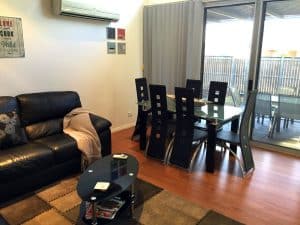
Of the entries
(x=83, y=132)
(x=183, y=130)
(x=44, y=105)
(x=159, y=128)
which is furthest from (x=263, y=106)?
(x=44, y=105)

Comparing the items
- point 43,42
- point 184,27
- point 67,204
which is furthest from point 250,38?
point 67,204

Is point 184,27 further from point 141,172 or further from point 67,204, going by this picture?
point 67,204

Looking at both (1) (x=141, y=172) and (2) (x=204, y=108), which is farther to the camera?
(2) (x=204, y=108)

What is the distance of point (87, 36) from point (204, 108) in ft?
7.14

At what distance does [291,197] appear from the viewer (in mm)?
2631

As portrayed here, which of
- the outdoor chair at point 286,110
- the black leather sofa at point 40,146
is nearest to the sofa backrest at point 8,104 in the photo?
the black leather sofa at point 40,146

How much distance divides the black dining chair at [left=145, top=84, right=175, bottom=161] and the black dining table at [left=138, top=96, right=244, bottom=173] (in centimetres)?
17

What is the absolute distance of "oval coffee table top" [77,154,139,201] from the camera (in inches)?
75.5

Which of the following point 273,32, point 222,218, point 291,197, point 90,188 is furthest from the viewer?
point 273,32

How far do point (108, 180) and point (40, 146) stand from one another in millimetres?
1101

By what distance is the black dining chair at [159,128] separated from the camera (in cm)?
330

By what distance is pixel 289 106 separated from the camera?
12.5ft

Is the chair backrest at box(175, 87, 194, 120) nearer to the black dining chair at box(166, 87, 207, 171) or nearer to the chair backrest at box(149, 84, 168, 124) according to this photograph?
the black dining chair at box(166, 87, 207, 171)

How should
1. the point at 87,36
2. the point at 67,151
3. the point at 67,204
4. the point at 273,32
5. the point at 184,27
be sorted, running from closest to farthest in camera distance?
the point at 67,204 → the point at 67,151 → the point at 273,32 → the point at 87,36 → the point at 184,27
